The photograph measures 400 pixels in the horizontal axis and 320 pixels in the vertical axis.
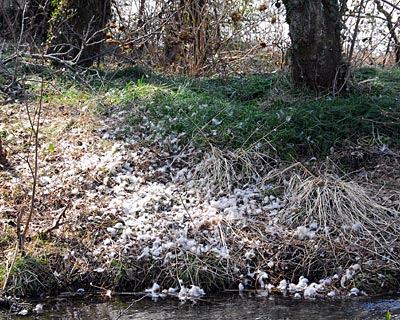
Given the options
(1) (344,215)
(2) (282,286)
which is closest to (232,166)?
(1) (344,215)

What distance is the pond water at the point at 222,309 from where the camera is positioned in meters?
4.05

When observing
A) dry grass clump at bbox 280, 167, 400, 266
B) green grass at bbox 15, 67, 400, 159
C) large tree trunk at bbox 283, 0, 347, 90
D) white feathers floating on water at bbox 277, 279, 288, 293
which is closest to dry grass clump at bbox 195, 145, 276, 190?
green grass at bbox 15, 67, 400, 159

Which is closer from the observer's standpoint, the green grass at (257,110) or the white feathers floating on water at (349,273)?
the white feathers floating on water at (349,273)

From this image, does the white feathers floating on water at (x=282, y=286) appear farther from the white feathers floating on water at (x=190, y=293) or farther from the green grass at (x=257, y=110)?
the green grass at (x=257, y=110)

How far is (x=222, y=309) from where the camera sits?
4199 millimetres

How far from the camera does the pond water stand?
13.3 feet

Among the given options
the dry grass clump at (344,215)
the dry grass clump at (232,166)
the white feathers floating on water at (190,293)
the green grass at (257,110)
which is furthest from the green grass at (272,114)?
the white feathers floating on water at (190,293)

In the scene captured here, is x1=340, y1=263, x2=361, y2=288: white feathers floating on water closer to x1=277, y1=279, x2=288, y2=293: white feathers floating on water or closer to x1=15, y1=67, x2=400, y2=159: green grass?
x1=277, y1=279, x2=288, y2=293: white feathers floating on water

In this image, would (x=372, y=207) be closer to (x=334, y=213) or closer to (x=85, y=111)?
(x=334, y=213)

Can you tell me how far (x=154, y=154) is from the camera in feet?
19.9

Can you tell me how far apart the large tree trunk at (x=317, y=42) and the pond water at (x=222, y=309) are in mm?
3073

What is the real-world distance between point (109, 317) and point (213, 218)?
Result: 4.24 ft

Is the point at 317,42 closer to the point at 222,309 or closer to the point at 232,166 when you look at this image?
the point at 232,166

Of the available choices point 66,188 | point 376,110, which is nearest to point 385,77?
point 376,110
